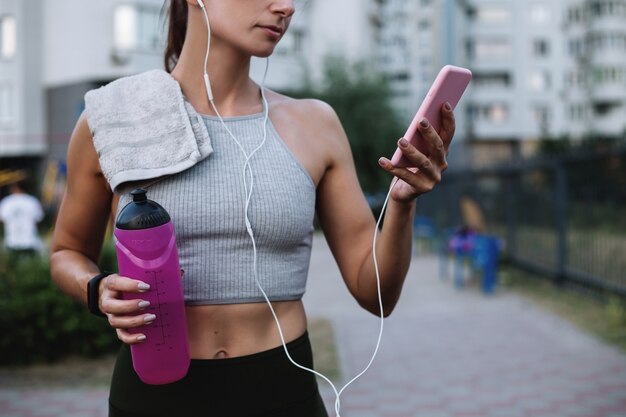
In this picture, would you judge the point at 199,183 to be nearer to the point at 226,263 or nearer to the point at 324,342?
the point at 226,263

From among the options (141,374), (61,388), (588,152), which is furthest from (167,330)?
(588,152)

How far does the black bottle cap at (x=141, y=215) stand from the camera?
148cm

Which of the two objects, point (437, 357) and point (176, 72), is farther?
point (437, 357)

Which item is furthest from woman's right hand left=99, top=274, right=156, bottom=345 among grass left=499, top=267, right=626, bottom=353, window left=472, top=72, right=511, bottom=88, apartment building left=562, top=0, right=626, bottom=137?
apartment building left=562, top=0, right=626, bottom=137

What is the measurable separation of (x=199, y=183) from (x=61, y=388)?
16.3 ft

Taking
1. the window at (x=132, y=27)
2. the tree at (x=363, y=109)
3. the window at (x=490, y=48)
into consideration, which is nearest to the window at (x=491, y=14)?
the window at (x=490, y=48)

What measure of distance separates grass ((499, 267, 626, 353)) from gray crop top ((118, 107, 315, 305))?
599 centimetres

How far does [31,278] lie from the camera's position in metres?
7.02

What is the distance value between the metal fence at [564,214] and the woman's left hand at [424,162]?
301 inches

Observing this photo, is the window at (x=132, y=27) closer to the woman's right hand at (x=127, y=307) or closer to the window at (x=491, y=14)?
the woman's right hand at (x=127, y=307)

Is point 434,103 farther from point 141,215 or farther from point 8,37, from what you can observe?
point 8,37

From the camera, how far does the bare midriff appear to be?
1.73m

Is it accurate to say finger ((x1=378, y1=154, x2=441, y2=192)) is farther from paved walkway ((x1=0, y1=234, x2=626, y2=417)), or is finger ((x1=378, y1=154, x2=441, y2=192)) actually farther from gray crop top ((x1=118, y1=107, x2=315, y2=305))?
paved walkway ((x1=0, y1=234, x2=626, y2=417))

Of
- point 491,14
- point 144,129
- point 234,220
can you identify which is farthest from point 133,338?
point 491,14
